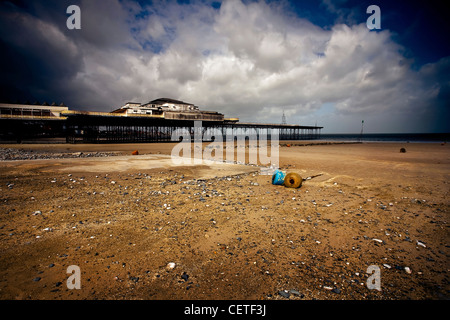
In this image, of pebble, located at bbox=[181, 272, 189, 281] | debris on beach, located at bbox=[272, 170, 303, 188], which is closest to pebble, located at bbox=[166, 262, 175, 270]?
pebble, located at bbox=[181, 272, 189, 281]

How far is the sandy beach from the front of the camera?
8.89 feet

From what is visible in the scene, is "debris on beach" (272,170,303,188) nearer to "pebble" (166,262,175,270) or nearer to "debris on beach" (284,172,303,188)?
"debris on beach" (284,172,303,188)

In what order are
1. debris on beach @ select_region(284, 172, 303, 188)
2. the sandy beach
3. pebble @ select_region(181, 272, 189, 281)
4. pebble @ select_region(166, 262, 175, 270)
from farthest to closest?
debris on beach @ select_region(284, 172, 303, 188) < pebble @ select_region(166, 262, 175, 270) < pebble @ select_region(181, 272, 189, 281) < the sandy beach

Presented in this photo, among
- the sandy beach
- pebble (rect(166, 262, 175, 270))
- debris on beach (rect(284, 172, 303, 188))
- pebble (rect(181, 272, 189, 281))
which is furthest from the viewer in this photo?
debris on beach (rect(284, 172, 303, 188))

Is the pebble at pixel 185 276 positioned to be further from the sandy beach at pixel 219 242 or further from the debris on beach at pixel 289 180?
the debris on beach at pixel 289 180

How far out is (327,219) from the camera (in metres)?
4.99

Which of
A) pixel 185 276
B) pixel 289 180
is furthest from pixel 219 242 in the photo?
pixel 289 180

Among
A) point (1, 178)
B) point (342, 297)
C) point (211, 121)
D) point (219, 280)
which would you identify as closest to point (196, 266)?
point (219, 280)

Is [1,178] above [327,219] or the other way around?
above

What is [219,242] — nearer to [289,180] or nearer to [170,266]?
[170,266]

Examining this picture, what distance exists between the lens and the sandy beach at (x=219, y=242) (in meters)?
2.71
